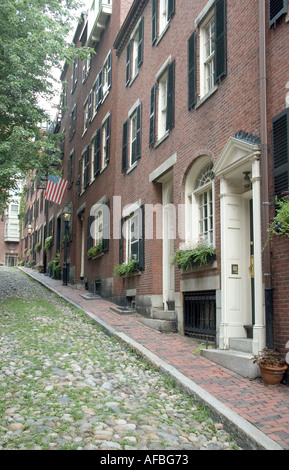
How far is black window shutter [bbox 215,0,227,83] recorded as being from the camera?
846 cm

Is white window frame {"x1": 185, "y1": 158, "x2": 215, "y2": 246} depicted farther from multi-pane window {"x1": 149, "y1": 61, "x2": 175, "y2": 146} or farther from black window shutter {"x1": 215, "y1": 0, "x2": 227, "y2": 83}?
multi-pane window {"x1": 149, "y1": 61, "x2": 175, "y2": 146}

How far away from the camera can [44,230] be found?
33812 mm

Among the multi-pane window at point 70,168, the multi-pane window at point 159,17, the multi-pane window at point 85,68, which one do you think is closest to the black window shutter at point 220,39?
the multi-pane window at point 159,17

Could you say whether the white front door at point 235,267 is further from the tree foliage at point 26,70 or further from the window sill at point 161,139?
the tree foliage at point 26,70

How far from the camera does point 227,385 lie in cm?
611

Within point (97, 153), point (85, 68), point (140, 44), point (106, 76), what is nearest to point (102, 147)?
point (97, 153)

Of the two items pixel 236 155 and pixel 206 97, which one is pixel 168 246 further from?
pixel 236 155

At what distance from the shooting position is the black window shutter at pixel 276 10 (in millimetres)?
6547

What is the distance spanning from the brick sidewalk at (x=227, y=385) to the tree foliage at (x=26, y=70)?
666cm

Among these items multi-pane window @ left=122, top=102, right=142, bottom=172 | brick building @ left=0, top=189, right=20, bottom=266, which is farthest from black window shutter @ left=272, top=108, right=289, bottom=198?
brick building @ left=0, top=189, right=20, bottom=266

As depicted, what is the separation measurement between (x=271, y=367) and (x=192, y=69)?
21.8 feet

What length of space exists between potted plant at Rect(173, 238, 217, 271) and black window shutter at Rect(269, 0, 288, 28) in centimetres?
384

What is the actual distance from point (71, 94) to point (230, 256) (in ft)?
68.1
